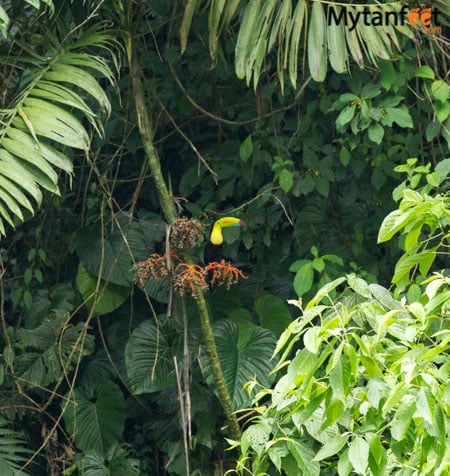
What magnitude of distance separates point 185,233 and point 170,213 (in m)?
0.14

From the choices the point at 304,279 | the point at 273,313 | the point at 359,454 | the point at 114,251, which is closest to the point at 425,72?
the point at 304,279

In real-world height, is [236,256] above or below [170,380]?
above

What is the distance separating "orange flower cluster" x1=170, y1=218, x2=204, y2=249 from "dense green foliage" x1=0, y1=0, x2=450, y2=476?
0.14 ft

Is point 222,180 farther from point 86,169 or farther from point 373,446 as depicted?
point 373,446

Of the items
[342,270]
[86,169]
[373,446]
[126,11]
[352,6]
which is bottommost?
[342,270]

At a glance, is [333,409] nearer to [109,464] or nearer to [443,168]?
[443,168]

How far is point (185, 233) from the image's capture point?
11.4ft

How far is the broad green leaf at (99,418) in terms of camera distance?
165 inches

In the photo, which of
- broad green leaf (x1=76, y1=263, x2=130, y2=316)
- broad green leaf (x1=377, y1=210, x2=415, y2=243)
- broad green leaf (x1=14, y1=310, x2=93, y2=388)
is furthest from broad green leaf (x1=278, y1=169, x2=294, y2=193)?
broad green leaf (x1=377, y1=210, x2=415, y2=243)

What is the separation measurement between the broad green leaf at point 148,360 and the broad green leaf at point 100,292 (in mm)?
168

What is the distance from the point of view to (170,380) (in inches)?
159

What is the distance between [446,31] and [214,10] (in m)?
1.29

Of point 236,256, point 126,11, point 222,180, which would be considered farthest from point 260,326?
point 126,11

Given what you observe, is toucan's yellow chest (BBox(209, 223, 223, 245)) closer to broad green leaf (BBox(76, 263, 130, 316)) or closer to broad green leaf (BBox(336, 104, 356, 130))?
broad green leaf (BBox(76, 263, 130, 316))
